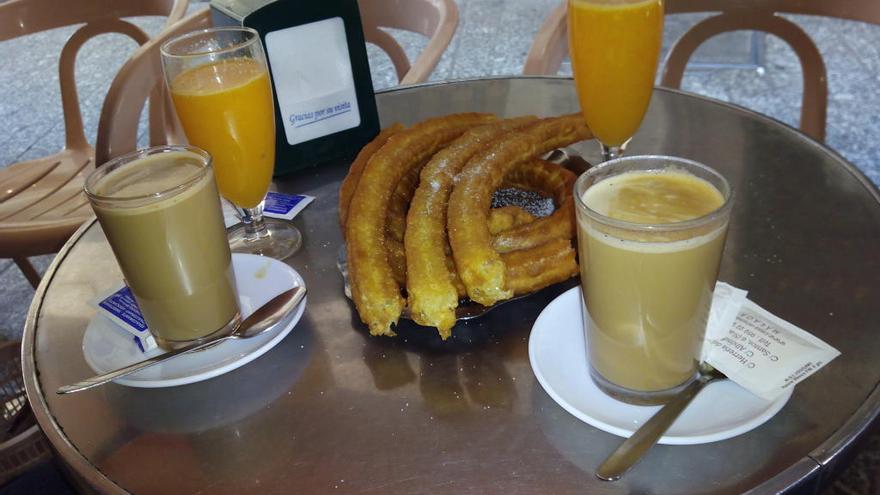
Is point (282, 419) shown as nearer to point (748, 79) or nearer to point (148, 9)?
point (148, 9)

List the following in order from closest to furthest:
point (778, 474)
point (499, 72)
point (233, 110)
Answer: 1. point (778, 474)
2. point (233, 110)
3. point (499, 72)

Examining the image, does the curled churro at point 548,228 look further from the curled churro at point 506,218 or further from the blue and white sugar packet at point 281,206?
the blue and white sugar packet at point 281,206

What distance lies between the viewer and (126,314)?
0.84m

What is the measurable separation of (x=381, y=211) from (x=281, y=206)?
0.25 metres

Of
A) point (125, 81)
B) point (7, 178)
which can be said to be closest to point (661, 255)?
point (125, 81)

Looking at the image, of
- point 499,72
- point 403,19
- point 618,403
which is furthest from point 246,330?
A: point 499,72

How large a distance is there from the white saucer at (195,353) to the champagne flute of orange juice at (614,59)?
469 mm

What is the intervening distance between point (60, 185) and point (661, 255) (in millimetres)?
1615

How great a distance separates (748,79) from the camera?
10.2 feet

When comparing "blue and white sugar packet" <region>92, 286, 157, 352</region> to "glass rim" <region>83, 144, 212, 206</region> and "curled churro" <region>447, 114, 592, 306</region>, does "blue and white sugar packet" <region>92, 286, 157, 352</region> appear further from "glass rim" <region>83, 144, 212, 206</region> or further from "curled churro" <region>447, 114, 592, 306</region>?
"curled churro" <region>447, 114, 592, 306</region>

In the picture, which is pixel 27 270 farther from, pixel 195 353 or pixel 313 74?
pixel 195 353

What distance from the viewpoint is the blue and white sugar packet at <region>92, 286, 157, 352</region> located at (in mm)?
811

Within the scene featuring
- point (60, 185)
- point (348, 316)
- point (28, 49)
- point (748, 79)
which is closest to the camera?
point (348, 316)

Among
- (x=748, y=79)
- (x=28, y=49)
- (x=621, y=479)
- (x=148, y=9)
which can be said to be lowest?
(x=748, y=79)
